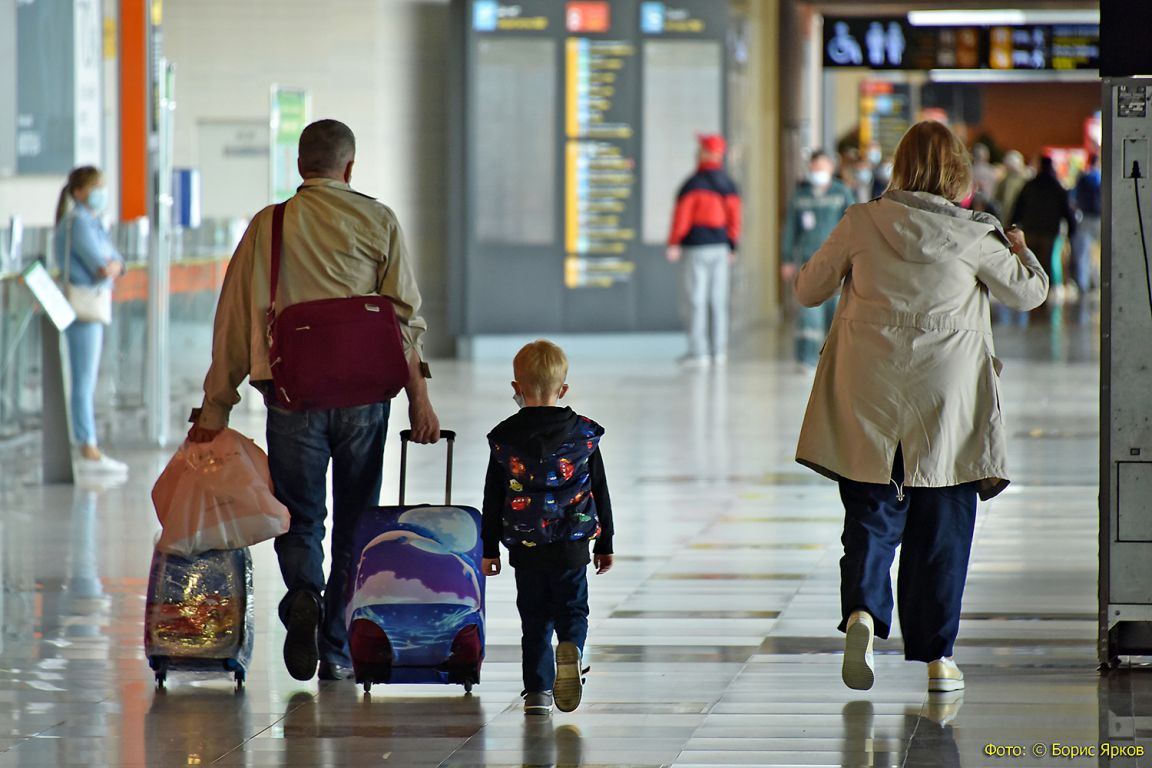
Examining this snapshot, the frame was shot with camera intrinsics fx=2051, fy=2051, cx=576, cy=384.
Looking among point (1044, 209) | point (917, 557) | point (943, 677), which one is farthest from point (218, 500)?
point (1044, 209)

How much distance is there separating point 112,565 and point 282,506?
8.61ft

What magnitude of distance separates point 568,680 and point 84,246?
6732mm

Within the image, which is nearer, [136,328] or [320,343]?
[320,343]

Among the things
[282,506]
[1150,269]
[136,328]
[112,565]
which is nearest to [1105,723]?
[1150,269]

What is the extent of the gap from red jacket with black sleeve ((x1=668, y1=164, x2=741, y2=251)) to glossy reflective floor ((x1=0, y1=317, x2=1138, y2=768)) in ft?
21.8

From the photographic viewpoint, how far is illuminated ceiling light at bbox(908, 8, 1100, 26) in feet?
92.3

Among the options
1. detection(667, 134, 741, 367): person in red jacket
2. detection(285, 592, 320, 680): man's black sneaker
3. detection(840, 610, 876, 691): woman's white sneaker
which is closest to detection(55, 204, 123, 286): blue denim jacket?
detection(285, 592, 320, 680): man's black sneaker

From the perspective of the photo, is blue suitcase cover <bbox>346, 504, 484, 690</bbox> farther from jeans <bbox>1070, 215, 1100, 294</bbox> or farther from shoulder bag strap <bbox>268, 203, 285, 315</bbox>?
jeans <bbox>1070, 215, 1100, 294</bbox>

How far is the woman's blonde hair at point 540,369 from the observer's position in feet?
17.5

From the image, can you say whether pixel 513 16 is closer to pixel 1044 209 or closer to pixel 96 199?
pixel 96 199

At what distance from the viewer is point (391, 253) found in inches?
228

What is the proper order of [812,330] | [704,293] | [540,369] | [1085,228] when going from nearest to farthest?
[540,369]
[812,330]
[704,293]
[1085,228]

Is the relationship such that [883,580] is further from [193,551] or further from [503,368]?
[503,368]

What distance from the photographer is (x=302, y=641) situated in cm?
564
